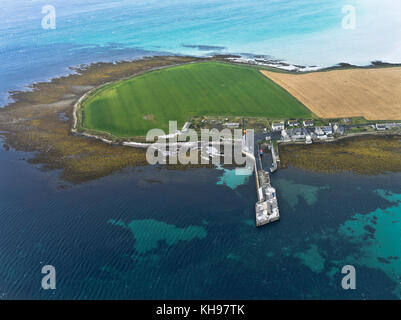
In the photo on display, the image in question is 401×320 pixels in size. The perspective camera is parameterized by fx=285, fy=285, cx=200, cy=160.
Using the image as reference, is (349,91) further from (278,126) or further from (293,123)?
(278,126)

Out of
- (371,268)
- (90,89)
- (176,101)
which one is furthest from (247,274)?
(90,89)

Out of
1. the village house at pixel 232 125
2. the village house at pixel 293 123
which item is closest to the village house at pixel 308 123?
the village house at pixel 293 123

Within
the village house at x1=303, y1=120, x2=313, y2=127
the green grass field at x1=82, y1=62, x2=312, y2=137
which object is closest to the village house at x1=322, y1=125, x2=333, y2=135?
the village house at x1=303, y1=120, x2=313, y2=127

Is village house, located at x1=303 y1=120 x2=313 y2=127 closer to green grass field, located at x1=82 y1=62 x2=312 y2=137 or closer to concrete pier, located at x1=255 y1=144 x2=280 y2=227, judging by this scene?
green grass field, located at x1=82 y1=62 x2=312 y2=137

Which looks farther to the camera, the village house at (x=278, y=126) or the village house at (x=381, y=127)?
the village house at (x=278, y=126)

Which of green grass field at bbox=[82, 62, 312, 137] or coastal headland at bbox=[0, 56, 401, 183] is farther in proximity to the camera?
green grass field at bbox=[82, 62, 312, 137]

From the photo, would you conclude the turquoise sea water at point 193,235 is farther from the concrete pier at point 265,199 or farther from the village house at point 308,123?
the village house at point 308,123
